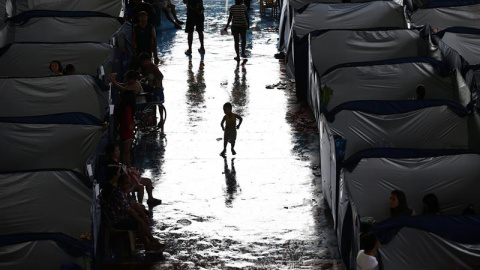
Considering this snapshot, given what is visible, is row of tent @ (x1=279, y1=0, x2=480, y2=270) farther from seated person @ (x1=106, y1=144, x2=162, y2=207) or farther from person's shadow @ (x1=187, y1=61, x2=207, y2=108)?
seated person @ (x1=106, y1=144, x2=162, y2=207)

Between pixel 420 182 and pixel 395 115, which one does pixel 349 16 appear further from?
pixel 420 182

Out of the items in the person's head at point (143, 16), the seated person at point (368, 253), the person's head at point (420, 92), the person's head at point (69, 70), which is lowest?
the seated person at point (368, 253)

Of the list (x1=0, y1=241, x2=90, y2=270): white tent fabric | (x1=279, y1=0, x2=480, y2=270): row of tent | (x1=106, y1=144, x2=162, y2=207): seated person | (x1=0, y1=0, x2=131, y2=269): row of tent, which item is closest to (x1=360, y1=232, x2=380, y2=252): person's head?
(x1=279, y1=0, x2=480, y2=270): row of tent

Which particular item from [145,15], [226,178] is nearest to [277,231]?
[226,178]

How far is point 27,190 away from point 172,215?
2794mm

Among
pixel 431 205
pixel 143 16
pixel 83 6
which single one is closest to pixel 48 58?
pixel 143 16

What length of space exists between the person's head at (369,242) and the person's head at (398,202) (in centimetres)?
145

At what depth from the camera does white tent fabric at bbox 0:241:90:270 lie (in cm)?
1104

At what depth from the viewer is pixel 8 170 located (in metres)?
14.1

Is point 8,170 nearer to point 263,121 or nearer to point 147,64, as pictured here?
point 147,64

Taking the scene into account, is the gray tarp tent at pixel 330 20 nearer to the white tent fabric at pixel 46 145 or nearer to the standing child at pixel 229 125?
the standing child at pixel 229 125

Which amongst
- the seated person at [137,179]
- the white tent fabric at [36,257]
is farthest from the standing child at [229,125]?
the white tent fabric at [36,257]

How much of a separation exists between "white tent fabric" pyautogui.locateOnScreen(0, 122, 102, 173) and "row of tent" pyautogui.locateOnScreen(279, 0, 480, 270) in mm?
3754

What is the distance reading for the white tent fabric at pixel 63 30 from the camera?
20.0 meters
